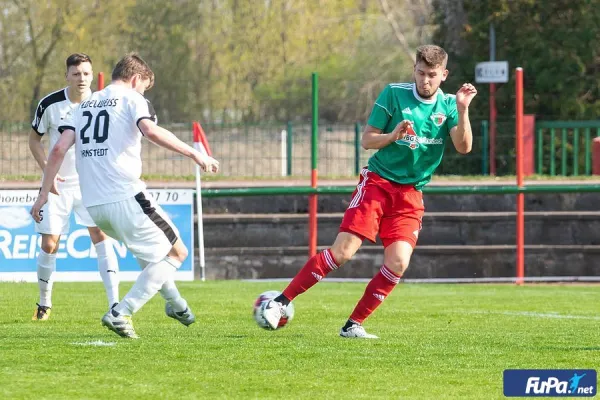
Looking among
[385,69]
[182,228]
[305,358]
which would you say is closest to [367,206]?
[305,358]

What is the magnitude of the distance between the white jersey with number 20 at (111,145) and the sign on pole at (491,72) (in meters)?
15.4

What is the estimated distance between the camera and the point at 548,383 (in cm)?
587

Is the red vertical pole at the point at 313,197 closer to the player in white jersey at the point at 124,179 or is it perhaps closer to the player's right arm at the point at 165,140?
the player in white jersey at the point at 124,179

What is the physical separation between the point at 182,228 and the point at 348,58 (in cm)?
3097

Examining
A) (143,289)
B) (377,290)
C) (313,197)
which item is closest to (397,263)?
(377,290)

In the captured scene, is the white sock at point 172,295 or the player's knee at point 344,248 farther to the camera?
the player's knee at point 344,248

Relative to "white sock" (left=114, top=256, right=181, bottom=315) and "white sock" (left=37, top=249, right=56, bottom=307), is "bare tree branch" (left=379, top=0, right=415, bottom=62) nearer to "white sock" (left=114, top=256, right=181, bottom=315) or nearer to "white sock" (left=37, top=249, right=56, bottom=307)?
"white sock" (left=37, top=249, right=56, bottom=307)

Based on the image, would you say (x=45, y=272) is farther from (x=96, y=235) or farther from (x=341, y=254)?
(x=341, y=254)

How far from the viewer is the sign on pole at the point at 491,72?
2219cm

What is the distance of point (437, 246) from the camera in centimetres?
1650

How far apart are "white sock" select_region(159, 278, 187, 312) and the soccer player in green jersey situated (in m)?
0.63

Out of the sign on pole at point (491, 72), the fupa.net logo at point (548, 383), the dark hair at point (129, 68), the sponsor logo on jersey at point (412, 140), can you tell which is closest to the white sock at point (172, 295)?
the dark hair at point (129, 68)

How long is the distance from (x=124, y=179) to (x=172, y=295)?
876mm

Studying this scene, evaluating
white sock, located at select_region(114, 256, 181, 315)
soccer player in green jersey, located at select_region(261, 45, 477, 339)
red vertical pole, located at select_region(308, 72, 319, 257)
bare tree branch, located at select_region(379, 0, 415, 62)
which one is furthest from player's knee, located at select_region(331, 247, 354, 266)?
bare tree branch, located at select_region(379, 0, 415, 62)
